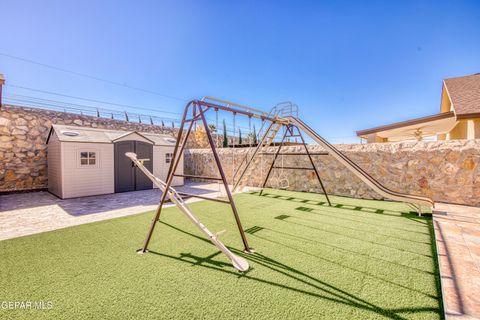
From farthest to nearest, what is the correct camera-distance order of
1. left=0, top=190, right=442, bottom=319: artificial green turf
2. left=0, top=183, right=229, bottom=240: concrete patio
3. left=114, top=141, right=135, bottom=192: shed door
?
left=114, top=141, right=135, bottom=192: shed door
left=0, top=183, right=229, bottom=240: concrete patio
left=0, top=190, right=442, bottom=319: artificial green turf

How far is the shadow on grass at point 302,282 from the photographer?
1.97 metres

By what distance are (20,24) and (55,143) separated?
456 centimetres

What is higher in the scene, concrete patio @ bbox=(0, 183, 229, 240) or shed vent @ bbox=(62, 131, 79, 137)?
shed vent @ bbox=(62, 131, 79, 137)

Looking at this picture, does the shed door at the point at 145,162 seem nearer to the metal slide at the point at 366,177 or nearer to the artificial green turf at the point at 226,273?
the artificial green turf at the point at 226,273

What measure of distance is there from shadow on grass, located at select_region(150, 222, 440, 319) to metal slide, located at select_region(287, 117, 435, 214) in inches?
147

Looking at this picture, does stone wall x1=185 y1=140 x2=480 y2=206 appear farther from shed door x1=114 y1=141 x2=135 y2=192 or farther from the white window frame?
the white window frame

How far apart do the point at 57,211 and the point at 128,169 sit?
354cm

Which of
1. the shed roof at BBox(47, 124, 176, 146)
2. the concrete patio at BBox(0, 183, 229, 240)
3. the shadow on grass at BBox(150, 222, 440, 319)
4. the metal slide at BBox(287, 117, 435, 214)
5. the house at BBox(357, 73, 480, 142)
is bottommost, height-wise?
the shadow on grass at BBox(150, 222, 440, 319)

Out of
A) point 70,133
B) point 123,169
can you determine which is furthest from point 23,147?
point 123,169

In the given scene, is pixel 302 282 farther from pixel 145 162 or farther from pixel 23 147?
pixel 23 147

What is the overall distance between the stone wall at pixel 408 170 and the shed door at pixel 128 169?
220 inches

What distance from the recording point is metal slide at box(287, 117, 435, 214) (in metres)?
5.11

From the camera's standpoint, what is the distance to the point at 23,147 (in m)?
8.83

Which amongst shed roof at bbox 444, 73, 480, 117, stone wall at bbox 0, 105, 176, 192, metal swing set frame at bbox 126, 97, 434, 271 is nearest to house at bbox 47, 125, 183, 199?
stone wall at bbox 0, 105, 176, 192
